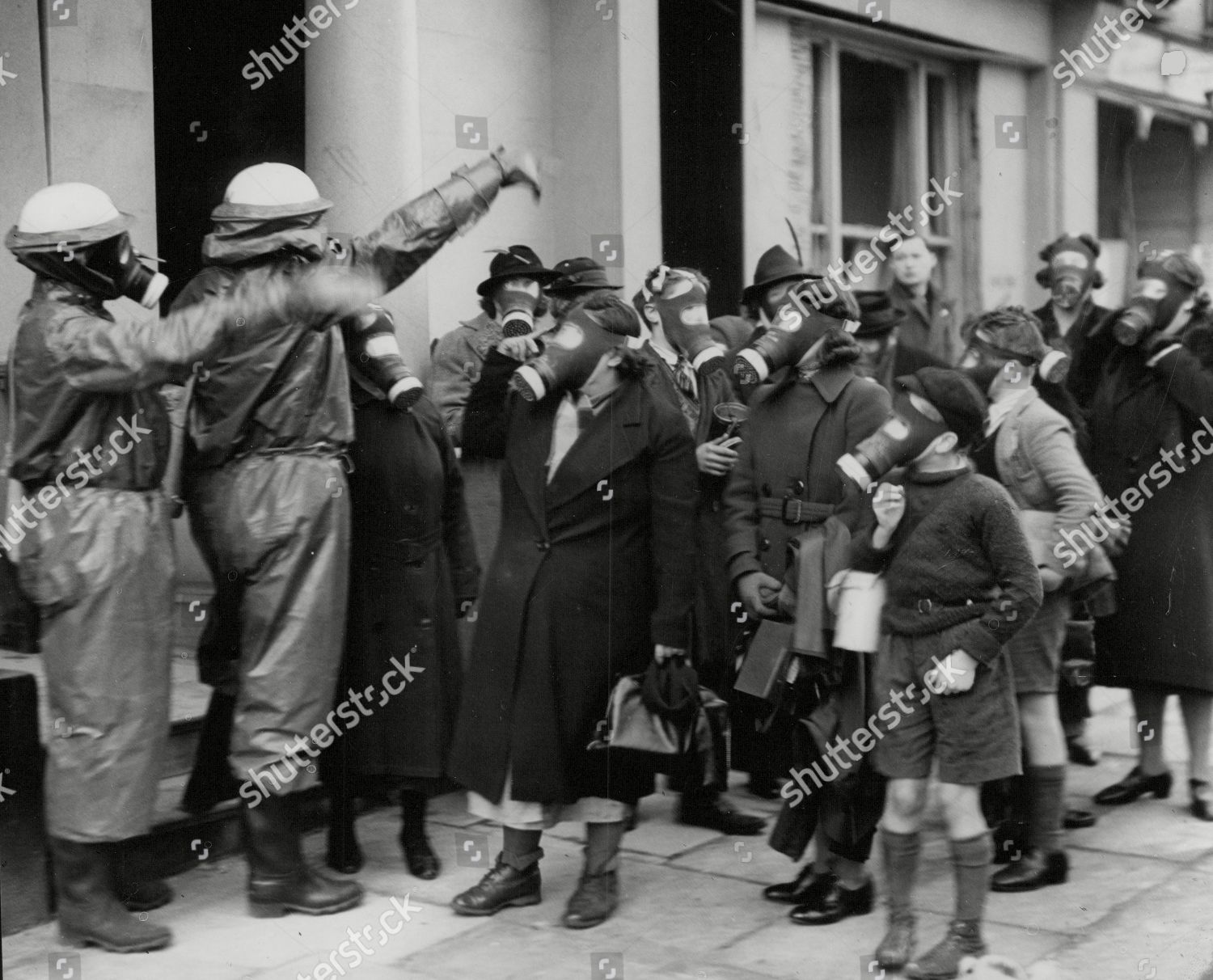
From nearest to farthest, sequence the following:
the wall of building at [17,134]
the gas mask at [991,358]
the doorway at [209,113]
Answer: the gas mask at [991,358], the wall of building at [17,134], the doorway at [209,113]

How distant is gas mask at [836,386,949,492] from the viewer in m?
4.65

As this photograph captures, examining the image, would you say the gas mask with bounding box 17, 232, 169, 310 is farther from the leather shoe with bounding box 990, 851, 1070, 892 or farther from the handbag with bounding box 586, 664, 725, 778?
the leather shoe with bounding box 990, 851, 1070, 892

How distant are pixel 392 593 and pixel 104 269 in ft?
4.59

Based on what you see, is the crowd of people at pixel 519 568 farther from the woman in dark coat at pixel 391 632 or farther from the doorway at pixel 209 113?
the doorway at pixel 209 113

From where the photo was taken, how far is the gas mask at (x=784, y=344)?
16.9 feet

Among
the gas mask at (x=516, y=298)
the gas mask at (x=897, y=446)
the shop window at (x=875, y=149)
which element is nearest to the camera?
the gas mask at (x=897, y=446)

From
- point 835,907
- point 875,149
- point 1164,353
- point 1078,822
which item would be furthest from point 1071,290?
point 875,149

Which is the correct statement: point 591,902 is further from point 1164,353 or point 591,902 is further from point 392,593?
point 1164,353

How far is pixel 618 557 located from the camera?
17.1 ft

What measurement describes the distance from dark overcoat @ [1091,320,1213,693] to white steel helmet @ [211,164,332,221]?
3.18 meters

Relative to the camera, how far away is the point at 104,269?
486 centimetres

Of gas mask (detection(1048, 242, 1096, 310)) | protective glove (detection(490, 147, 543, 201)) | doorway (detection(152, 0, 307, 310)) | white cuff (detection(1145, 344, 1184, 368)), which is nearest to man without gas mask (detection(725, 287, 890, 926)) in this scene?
protective glove (detection(490, 147, 543, 201))

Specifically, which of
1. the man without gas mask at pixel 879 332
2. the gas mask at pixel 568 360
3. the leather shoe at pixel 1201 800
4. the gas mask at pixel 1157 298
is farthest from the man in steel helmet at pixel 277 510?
the leather shoe at pixel 1201 800

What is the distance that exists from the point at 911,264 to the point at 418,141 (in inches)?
101
